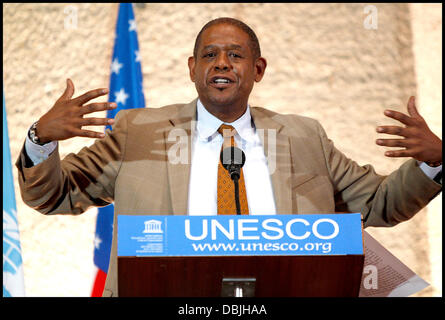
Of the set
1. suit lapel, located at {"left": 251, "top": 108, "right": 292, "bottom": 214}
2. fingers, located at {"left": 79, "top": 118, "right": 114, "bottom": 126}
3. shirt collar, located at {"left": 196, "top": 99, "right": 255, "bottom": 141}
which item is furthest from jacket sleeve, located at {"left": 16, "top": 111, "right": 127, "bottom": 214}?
suit lapel, located at {"left": 251, "top": 108, "right": 292, "bottom": 214}

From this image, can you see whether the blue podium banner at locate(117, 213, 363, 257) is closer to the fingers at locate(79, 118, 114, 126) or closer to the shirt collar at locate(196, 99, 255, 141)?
the fingers at locate(79, 118, 114, 126)

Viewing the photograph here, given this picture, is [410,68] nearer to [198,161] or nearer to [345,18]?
[345,18]

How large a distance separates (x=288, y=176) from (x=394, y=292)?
1.77ft

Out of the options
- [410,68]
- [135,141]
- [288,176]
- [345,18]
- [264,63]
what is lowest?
[288,176]

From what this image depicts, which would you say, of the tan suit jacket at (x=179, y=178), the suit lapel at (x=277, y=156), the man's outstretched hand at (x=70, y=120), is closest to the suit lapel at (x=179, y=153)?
the tan suit jacket at (x=179, y=178)

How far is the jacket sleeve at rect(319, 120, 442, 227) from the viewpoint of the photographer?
2.15 m

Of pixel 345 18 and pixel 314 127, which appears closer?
pixel 314 127

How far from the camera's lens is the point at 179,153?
7.37 ft

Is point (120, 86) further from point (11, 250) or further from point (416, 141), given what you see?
point (416, 141)

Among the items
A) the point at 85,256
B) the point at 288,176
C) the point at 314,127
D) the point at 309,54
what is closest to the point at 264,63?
the point at 314,127

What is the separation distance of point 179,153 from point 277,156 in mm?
358

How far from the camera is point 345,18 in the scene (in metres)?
3.44

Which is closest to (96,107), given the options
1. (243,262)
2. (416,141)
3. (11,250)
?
(243,262)

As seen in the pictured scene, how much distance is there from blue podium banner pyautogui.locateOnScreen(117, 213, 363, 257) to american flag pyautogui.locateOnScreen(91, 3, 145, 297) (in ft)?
4.81
